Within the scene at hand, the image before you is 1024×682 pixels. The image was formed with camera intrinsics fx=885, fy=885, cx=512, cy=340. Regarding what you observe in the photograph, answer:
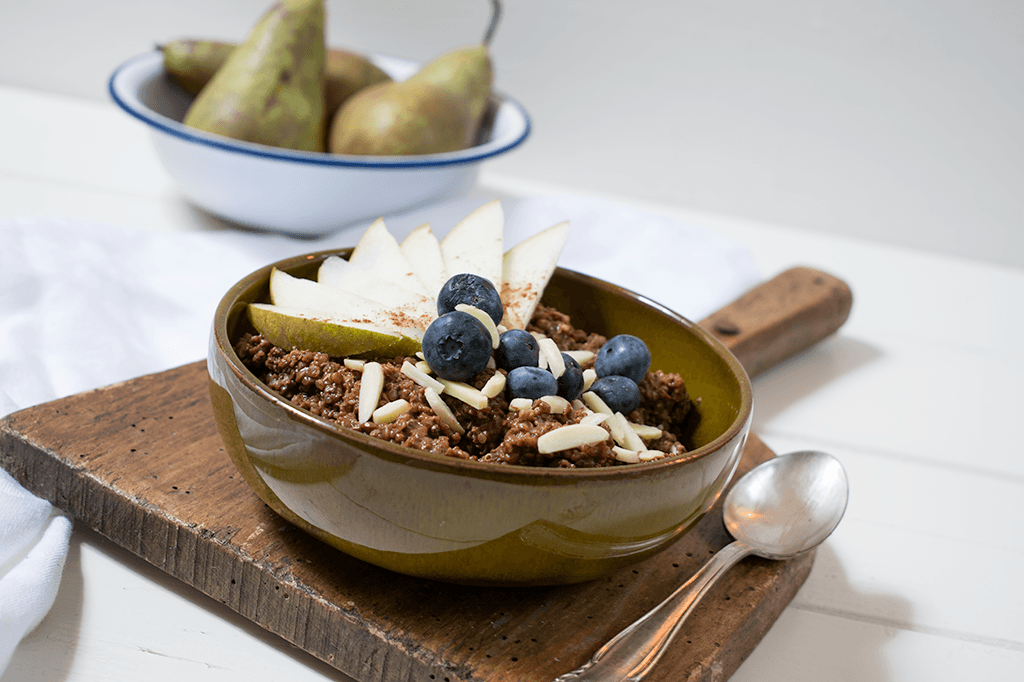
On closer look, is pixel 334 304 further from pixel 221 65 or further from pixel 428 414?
pixel 221 65

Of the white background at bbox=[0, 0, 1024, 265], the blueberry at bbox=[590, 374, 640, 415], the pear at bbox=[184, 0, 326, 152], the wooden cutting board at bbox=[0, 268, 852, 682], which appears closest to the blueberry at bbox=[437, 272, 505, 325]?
the blueberry at bbox=[590, 374, 640, 415]

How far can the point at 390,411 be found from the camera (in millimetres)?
677

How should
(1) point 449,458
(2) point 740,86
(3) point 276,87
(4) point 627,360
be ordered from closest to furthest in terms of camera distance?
(1) point 449,458 < (4) point 627,360 < (3) point 276,87 < (2) point 740,86

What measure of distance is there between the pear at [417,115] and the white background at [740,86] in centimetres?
49

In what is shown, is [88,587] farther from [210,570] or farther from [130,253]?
[130,253]

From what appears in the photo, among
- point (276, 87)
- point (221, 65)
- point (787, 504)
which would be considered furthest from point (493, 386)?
point (221, 65)

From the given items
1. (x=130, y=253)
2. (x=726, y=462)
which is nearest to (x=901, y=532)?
(x=726, y=462)

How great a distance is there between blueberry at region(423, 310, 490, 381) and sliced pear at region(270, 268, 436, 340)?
0.08 meters

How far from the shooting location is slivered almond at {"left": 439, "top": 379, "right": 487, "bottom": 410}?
27.5 inches

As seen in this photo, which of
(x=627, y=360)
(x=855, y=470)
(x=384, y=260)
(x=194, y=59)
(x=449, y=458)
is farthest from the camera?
(x=194, y=59)

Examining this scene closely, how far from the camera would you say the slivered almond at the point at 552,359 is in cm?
77

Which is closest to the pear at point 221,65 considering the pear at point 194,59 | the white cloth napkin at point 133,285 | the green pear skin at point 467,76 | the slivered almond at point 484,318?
the pear at point 194,59

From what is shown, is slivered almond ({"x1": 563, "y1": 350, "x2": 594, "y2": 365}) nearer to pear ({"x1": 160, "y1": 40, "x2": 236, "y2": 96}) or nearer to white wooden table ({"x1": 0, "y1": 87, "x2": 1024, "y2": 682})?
white wooden table ({"x1": 0, "y1": 87, "x2": 1024, "y2": 682})

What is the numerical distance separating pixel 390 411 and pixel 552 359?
166 millimetres
